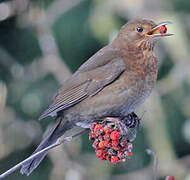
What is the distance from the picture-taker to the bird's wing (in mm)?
4594

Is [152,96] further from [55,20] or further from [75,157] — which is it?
[55,20]

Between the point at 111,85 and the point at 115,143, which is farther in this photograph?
the point at 111,85

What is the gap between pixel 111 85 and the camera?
15.0ft

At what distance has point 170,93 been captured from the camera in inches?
251

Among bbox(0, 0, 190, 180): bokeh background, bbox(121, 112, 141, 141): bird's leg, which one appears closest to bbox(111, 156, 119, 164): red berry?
bbox(121, 112, 141, 141): bird's leg

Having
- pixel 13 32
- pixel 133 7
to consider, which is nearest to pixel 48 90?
pixel 13 32

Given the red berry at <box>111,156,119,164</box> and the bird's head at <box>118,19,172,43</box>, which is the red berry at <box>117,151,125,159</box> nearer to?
the red berry at <box>111,156,119,164</box>

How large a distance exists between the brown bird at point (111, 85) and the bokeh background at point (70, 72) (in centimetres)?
103

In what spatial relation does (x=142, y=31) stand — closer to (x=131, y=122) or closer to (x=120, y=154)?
(x=131, y=122)

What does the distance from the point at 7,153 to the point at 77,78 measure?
6.59 ft

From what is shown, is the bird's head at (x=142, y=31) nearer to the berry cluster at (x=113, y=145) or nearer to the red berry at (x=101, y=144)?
the berry cluster at (x=113, y=145)

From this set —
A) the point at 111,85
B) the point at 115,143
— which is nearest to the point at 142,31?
the point at 111,85

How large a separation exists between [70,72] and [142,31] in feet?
5.87

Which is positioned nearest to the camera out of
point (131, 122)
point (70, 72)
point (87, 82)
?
point (131, 122)
